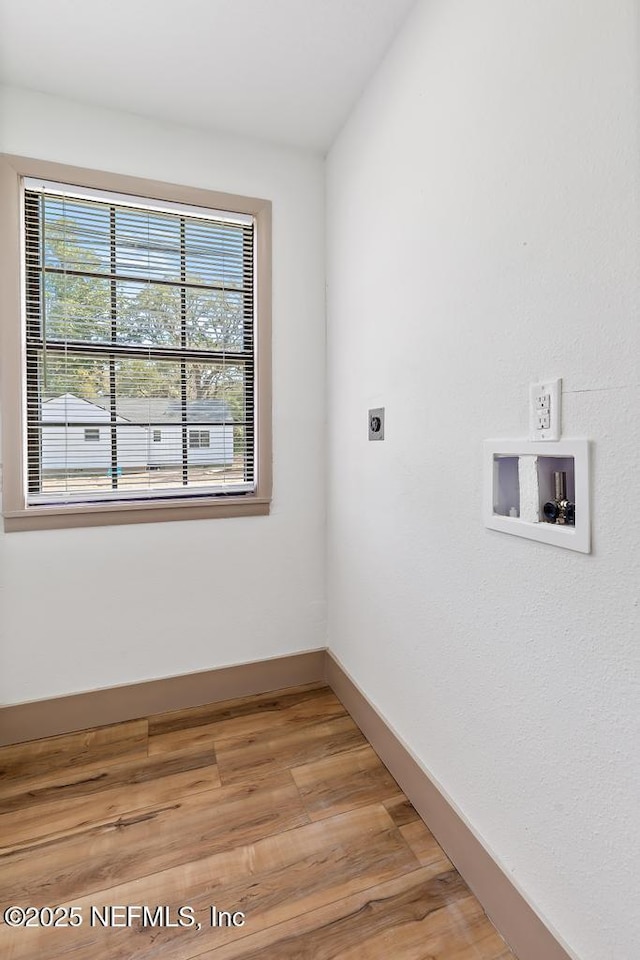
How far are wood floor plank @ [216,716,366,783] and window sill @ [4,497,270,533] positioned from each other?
920 mm

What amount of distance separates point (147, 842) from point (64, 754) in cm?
60

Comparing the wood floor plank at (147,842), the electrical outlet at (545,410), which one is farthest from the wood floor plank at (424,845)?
the electrical outlet at (545,410)

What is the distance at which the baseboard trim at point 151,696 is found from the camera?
1.82 metres

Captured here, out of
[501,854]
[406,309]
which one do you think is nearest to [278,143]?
[406,309]

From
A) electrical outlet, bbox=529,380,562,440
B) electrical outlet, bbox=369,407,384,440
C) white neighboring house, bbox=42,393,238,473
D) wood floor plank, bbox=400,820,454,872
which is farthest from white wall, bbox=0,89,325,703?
electrical outlet, bbox=529,380,562,440

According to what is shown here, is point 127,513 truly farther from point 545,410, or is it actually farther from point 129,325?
point 545,410

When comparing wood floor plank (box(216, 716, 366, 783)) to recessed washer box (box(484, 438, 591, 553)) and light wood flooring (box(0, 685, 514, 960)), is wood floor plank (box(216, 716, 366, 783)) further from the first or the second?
recessed washer box (box(484, 438, 591, 553))

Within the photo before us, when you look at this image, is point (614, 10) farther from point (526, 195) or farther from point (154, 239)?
point (154, 239)

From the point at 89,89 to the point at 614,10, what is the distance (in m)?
1.78

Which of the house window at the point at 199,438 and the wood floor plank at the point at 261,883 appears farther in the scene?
the house window at the point at 199,438

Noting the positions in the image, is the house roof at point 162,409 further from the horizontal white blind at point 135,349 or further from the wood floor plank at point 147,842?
the wood floor plank at point 147,842

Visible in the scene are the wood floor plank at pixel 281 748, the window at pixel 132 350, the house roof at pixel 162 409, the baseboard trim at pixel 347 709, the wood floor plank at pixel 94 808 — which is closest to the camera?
the baseboard trim at pixel 347 709

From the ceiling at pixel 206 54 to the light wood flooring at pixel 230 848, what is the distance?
2491mm

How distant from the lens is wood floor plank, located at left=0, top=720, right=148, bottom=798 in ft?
5.33
